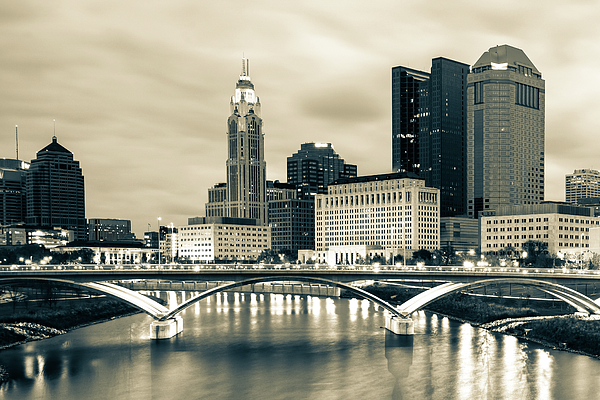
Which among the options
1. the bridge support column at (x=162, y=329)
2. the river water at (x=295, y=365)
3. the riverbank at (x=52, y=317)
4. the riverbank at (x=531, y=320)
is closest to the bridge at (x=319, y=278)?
the bridge support column at (x=162, y=329)

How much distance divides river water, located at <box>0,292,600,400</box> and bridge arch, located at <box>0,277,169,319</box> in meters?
4.10

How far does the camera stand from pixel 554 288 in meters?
91.4

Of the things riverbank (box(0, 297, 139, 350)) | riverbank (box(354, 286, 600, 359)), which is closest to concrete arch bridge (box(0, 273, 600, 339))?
riverbank (box(354, 286, 600, 359))

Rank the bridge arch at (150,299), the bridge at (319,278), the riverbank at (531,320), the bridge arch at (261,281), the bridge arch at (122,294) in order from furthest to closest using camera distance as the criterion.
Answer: the bridge arch at (261,281), the bridge at (319,278), the bridge arch at (150,299), the bridge arch at (122,294), the riverbank at (531,320)

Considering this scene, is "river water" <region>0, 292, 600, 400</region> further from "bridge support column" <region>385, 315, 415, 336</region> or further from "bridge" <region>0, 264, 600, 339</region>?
"bridge" <region>0, 264, 600, 339</region>

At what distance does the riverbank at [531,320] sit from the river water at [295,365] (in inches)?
109

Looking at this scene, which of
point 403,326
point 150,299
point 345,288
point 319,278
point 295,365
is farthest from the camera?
point 150,299

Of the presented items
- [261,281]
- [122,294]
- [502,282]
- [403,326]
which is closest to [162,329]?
[122,294]

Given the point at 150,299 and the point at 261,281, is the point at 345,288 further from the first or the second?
the point at 150,299

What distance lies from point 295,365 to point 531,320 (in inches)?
1673

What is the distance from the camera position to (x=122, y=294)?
293 feet

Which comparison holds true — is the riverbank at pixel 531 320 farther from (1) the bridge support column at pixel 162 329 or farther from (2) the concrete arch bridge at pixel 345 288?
(1) the bridge support column at pixel 162 329

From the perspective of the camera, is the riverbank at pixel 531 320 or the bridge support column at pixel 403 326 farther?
the bridge support column at pixel 403 326

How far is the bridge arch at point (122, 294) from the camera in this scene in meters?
84.7
